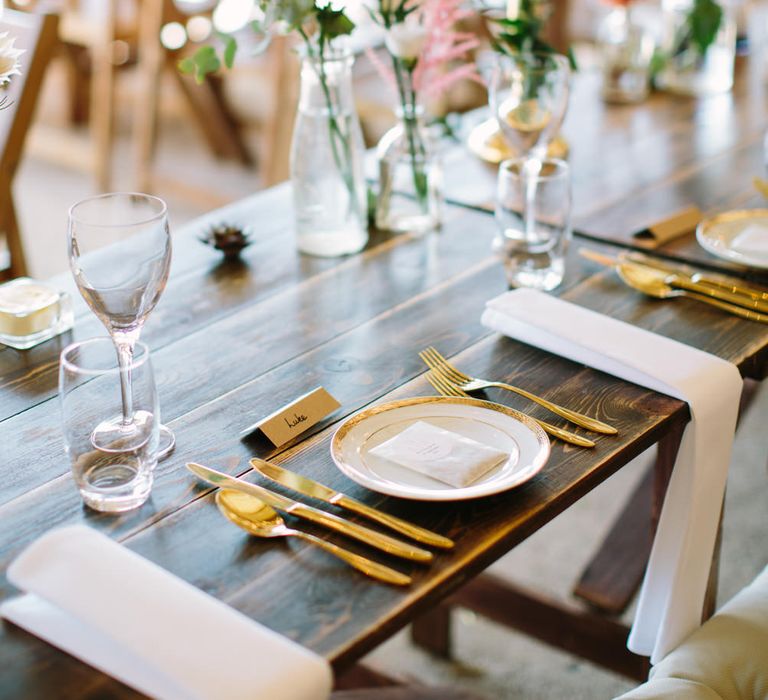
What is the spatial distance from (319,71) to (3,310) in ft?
1.64

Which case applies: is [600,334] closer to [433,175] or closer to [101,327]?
[433,175]

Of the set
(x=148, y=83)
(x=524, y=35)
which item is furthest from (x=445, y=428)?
(x=148, y=83)

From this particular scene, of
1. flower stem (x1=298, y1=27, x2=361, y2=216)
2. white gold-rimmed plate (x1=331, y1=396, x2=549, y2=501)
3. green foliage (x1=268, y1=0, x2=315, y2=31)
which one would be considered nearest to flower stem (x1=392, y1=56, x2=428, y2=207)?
flower stem (x1=298, y1=27, x2=361, y2=216)

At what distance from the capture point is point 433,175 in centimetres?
153

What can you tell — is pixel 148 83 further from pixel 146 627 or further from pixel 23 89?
pixel 146 627

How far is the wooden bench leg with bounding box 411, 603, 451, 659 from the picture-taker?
6.28 ft

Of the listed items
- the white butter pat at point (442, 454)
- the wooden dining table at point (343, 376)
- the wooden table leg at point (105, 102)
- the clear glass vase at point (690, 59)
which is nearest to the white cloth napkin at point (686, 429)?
the wooden dining table at point (343, 376)

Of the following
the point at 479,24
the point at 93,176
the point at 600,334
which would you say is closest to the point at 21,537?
the point at 600,334

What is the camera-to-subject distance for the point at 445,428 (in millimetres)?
1033

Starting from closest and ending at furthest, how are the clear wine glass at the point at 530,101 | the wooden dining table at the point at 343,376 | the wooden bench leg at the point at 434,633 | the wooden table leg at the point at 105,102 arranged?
the wooden dining table at the point at 343,376
the clear wine glass at the point at 530,101
the wooden bench leg at the point at 434,633
the wooden table leg at the point at 105,102

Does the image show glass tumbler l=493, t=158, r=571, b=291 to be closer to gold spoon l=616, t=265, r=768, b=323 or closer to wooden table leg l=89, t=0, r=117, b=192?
gold spoon l=616, t=265, r=768, b=323

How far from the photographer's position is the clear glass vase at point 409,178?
1515 mm

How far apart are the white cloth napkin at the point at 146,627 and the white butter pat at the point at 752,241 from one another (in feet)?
3.13

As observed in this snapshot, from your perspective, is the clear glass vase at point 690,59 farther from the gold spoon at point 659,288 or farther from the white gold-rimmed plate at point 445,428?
the white gold-rimmed plate at point 445,428
